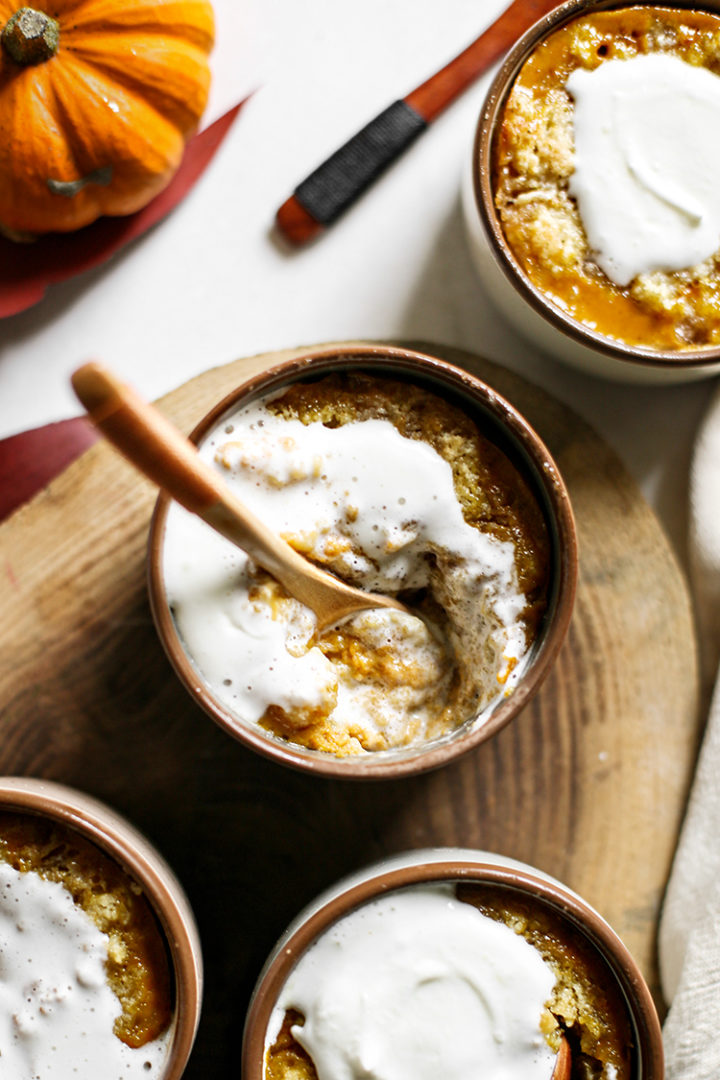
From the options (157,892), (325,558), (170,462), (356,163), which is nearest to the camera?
(170,462)

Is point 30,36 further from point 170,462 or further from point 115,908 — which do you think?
point 115,908

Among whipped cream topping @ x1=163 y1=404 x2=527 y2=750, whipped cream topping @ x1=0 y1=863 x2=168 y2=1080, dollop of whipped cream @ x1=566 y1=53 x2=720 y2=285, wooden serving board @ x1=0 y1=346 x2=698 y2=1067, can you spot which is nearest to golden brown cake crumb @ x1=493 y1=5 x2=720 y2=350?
dollop of whipped cream @ x1=566 y1=53 x2=720 y2=285

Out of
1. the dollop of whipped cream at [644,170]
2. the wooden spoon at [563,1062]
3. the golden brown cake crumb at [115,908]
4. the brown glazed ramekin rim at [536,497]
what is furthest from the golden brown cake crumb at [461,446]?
the golden brown cake crumb at [115,908]

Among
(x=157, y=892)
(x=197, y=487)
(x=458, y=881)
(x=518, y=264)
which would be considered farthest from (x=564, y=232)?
(x=157, y=892)

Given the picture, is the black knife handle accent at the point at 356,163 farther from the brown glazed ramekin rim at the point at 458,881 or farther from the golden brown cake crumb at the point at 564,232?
the brown glazed ramekin rim at the point at 458,881

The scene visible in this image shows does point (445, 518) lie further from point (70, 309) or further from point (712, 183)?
point (70, 309)

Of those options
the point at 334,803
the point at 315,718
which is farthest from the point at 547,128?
the point at 334,803
